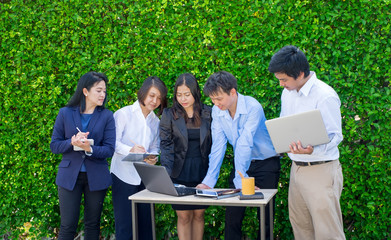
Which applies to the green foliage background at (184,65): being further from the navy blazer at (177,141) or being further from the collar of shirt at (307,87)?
the collar of shirt at (307,87)

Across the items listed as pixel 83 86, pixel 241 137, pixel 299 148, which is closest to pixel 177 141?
pixel 241 137

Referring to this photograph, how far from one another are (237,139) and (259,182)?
1.46ft

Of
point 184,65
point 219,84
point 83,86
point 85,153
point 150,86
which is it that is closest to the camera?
point 219,84

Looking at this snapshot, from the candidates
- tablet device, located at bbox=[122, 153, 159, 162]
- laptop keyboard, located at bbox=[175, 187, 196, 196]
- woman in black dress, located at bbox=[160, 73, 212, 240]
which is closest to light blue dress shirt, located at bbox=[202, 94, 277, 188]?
woman in black dress, located at bbox=[160, 73, 212, 240]

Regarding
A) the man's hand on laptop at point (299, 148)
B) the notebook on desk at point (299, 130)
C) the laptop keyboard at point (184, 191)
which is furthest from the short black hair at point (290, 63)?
the laptop keyboard at point (184, 191)

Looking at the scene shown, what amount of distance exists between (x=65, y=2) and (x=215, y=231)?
274 centimetres

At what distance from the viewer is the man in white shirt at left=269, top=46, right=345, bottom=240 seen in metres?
3.39

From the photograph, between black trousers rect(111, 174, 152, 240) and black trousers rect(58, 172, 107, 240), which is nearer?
black trousers rect(58, 172, 107, 240)

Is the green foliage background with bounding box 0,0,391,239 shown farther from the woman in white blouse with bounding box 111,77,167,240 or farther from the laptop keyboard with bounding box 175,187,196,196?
the laptop keyboard with bounding box 175,187,196,196

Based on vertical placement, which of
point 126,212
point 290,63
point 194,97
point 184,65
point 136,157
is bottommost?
point 126,212

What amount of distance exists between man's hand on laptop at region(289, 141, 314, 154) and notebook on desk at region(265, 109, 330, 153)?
0.02 m

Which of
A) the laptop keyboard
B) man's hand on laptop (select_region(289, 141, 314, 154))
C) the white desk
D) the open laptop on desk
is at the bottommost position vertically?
the white desk

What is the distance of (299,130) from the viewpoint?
10.8 ft

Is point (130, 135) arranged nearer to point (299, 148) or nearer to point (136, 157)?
point (136, 157)
